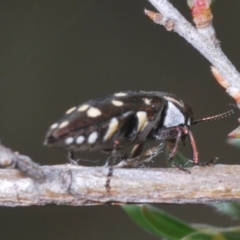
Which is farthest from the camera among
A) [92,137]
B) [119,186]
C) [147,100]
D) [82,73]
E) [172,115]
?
[82,73]

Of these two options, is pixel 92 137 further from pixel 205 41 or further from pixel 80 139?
pixel 205 41

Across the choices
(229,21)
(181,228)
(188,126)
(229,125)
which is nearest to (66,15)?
(229,21)

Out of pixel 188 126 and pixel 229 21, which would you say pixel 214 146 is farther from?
pixel 188 126

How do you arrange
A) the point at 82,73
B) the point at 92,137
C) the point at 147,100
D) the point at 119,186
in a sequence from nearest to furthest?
the point at 119,186, the point at 92,137, the point at 147,100, the point at 82,73

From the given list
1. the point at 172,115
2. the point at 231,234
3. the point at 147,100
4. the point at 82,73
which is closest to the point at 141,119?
the point at 147,100

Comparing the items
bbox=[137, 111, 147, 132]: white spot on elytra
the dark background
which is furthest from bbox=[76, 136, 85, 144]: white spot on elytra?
the dark background
